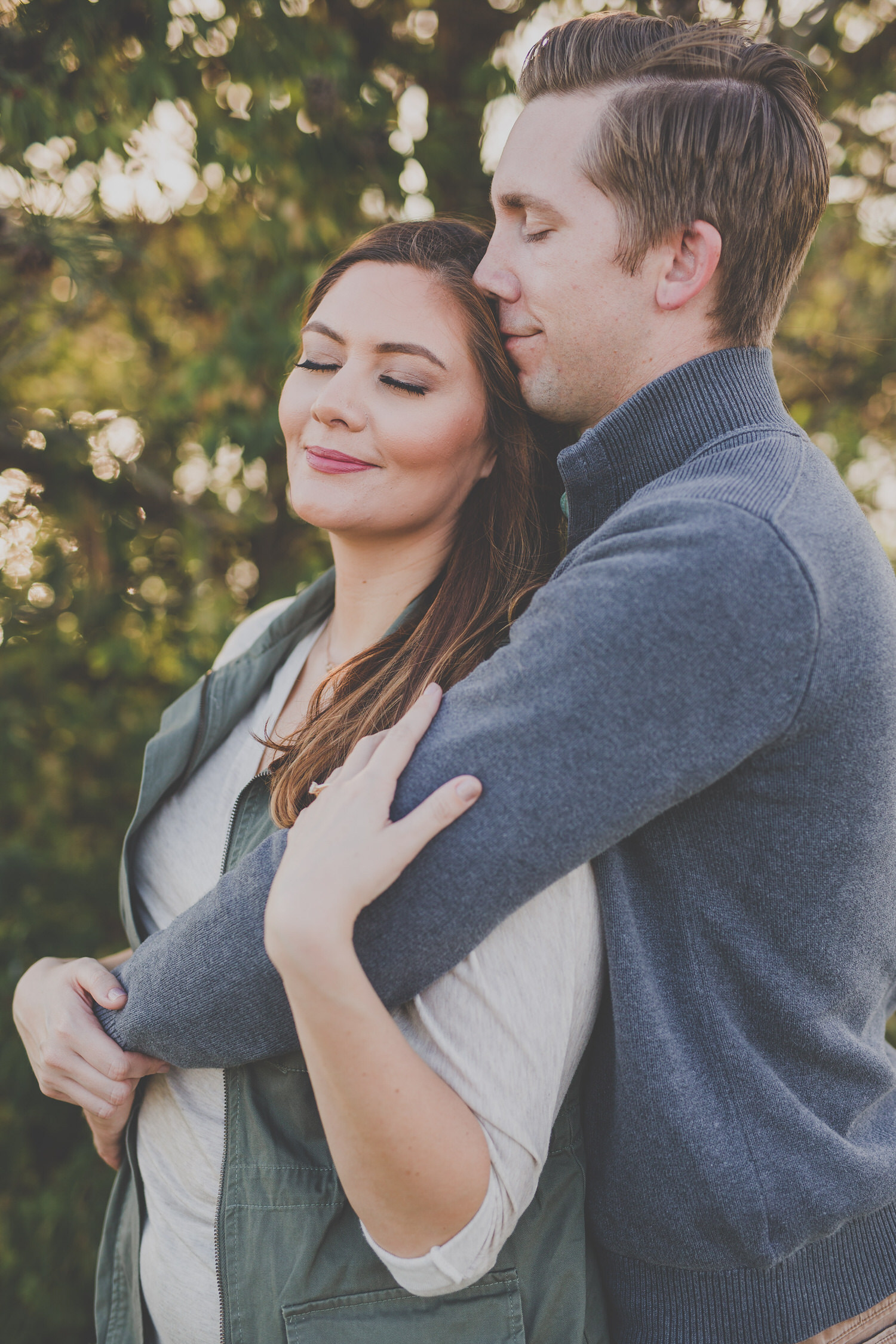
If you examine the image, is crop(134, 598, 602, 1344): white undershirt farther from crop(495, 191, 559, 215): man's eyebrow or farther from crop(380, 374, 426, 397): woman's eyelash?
crop(495, 191, 559, 215): man's eyebrow

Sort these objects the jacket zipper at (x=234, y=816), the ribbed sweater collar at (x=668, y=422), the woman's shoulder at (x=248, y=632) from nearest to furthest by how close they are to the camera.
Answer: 1. the ribbed sweater collar at (x=668, y=422)
2. the jacket zipper at (x=234, y=816)
3. the woman's shoulder at (x=248, y=632)

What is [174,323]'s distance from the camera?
3.85 metres

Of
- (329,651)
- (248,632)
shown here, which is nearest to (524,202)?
(329,651)

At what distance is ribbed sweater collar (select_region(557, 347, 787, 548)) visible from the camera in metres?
1.37

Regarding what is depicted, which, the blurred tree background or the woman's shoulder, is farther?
the blurred tree background

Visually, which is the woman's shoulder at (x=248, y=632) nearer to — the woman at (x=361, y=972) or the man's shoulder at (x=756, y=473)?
the woman at (x=361, y=972)

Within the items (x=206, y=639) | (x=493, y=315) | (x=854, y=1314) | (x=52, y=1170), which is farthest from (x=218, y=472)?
(x=854, y=1314)

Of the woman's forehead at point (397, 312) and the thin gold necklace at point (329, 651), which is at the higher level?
the woman's forehead at point (397, 312)

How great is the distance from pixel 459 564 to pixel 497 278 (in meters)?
0.49

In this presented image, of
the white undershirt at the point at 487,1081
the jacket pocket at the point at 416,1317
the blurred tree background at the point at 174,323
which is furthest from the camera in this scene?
the blurred tree background at the point at 174,323

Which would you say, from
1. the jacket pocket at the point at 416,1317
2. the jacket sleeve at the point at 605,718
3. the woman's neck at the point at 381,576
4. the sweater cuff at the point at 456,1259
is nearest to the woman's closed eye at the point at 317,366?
the woman's neck at the point at 381,576

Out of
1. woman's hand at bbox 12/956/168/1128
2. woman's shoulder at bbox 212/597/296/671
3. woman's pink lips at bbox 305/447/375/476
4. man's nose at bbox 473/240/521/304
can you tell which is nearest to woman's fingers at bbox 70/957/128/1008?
woman's hand at bbox 12/956/168/1128

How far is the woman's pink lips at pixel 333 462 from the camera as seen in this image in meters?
1.72

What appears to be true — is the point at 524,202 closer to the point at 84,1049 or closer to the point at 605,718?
the point at 605,718
